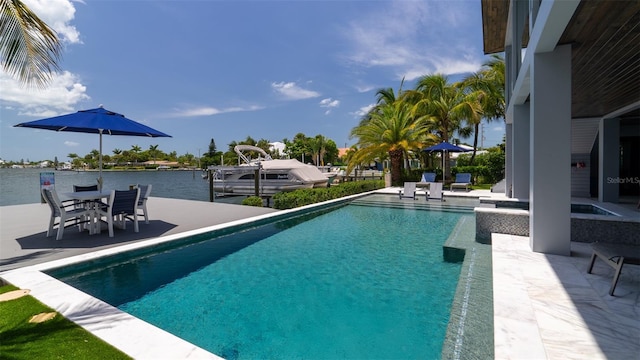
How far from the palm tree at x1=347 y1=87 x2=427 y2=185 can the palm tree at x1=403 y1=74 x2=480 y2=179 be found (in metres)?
1.11

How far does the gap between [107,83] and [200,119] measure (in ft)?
114

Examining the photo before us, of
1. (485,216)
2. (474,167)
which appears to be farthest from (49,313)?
(474,167)

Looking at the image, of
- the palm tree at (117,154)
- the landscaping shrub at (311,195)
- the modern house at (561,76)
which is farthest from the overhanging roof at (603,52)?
the palm tree at (117,154)

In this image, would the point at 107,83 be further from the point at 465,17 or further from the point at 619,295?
the point at 619,295

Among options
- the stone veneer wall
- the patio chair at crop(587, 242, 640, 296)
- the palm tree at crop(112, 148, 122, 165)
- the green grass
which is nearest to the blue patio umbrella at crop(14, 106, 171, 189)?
the green grass

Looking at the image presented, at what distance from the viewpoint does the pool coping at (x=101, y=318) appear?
245cm

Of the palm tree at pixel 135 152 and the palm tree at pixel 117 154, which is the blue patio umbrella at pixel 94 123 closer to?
the palm tree at pixel 135 152

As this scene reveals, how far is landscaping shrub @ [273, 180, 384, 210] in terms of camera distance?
35.9ft

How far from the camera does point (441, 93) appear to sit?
22.0 m

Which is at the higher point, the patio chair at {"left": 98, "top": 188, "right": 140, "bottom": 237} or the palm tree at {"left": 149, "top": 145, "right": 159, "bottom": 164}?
the palm tree at {"left": 149, "top": 145, "right": 159, "bottom": 164}

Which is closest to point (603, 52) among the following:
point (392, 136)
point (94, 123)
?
point (94, 123)

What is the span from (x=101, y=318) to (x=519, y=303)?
14.2ft

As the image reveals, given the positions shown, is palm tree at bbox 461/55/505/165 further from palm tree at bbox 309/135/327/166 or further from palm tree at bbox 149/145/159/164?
palm tree at bbox 149/145/159/164

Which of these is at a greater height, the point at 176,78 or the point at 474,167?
the point at 176,78
